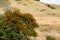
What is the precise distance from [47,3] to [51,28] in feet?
71.8

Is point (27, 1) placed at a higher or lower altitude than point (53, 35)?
lower

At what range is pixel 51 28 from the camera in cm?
1883

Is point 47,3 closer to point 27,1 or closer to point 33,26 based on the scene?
point 27,1

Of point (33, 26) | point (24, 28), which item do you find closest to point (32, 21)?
point (33, 26)

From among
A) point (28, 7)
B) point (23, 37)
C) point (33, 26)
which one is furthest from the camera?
point (28, 7)

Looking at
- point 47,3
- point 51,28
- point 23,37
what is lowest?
point 47,3

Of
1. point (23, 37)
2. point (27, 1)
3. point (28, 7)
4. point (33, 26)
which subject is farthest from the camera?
point (27, 1)

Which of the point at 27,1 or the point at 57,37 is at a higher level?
the point at 57,37

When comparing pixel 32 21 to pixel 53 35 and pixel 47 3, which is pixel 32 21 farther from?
pixel 47 3

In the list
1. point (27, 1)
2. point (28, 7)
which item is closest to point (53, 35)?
point (28, 7)

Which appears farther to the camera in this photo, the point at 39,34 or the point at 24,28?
the point at 39,34

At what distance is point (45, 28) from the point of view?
1880cm

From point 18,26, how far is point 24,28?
45 cm

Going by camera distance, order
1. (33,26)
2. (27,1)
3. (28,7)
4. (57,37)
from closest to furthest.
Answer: (57,37) → (33,26) → (28,7) → (27,1)
